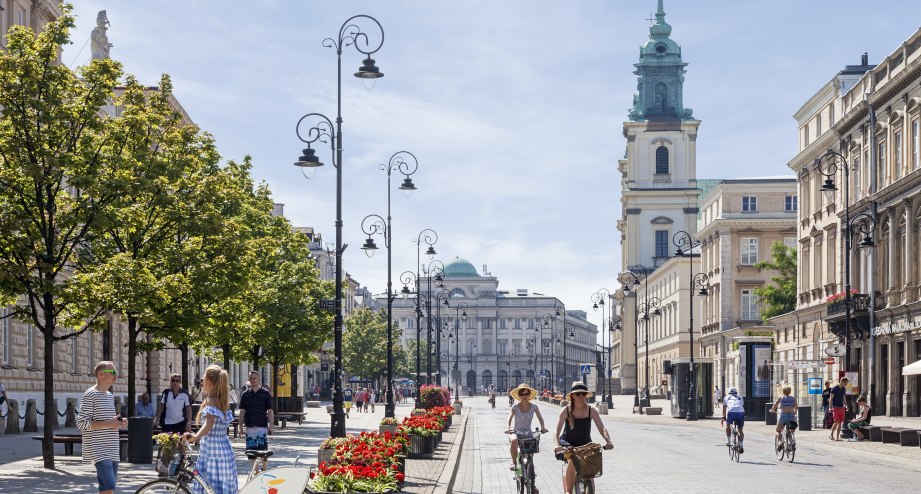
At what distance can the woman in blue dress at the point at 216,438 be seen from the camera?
43.0ft

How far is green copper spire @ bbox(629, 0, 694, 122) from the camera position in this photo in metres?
136

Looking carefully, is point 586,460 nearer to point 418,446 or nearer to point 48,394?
point 418,446

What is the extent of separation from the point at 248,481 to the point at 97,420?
334 cm

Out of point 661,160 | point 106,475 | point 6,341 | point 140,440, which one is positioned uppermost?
point 661,160

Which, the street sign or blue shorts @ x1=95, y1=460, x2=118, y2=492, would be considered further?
the street sign

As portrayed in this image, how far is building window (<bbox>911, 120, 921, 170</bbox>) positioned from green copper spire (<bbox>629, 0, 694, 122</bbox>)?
83.3 meters

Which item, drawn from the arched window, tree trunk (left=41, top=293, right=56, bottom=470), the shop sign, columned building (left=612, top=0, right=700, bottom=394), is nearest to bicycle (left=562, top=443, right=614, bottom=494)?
tree trunk (left=41, top=293, right=56, bottom=470)

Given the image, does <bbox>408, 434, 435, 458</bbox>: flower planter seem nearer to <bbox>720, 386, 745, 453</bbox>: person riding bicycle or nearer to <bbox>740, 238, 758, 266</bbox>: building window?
<bbox>720, 386, 745, 453</bbox>: person riding bicycle

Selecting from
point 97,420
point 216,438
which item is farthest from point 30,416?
point 216,438

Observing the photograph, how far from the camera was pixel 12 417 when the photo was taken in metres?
39.7

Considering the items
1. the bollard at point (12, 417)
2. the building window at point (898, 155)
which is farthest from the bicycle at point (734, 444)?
the building window at point (898, 155)

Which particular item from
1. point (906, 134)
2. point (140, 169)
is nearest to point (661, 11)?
point (906, 134)

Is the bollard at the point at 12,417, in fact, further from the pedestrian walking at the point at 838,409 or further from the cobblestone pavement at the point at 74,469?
the pedestrian walking at the point at 838,409

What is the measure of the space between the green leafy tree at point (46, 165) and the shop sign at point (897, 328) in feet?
115
